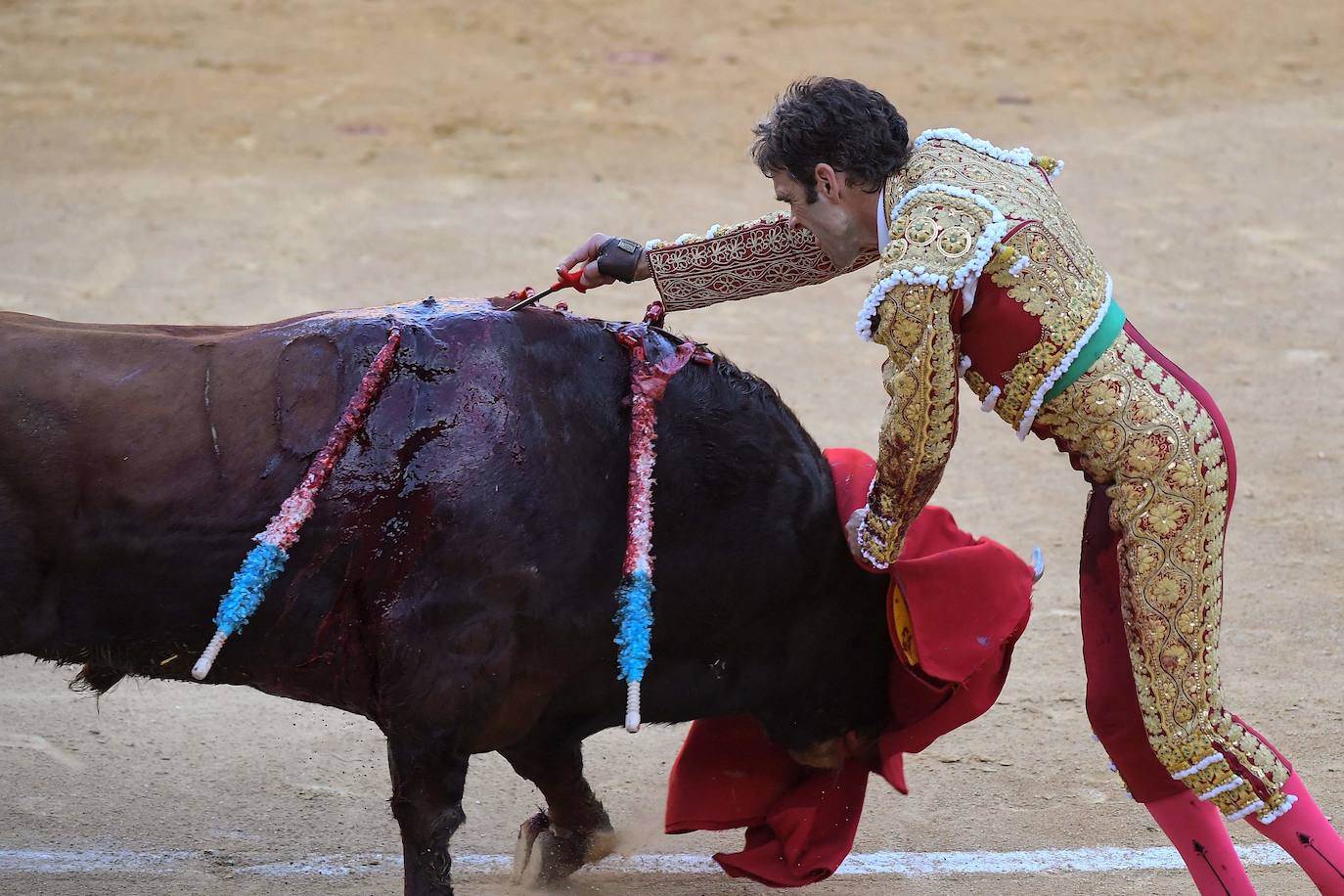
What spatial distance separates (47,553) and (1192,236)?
22.2ft

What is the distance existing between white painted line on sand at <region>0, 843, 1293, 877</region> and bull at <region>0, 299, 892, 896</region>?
68 centimetres

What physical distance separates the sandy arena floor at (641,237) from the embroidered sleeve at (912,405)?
111 cm

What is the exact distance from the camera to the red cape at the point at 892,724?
3268 millimetres

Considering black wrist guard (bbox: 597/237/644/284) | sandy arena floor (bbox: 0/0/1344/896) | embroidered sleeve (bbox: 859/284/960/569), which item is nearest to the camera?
embroidered sleeve (bbox: 859/284/960/569)

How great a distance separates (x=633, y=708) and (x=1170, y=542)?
110 cm

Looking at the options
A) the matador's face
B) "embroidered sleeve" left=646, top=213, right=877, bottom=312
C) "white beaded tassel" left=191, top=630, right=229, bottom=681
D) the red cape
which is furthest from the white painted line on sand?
the matador's face

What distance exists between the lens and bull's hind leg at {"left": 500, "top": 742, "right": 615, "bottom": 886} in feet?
11.8

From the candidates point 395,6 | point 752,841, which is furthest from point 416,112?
point 752,841

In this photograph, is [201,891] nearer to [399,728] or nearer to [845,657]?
[399,728]

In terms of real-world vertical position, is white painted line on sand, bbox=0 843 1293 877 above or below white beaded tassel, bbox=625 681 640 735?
below

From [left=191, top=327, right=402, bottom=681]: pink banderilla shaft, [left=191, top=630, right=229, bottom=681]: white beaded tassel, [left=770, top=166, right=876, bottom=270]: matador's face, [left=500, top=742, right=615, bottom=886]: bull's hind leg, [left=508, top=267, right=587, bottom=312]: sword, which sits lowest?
[left=500, top=742, right=615, bottom=886]: bull's hind leg

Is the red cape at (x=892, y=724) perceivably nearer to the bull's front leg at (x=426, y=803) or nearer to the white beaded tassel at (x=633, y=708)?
the white beaded tassel at (x=633, y=708)

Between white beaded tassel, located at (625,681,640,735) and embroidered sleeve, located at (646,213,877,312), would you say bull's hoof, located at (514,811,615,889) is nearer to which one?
white beaded tassel, located at (625,681,640,735)

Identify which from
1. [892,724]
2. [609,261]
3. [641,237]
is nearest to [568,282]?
[609,261]
